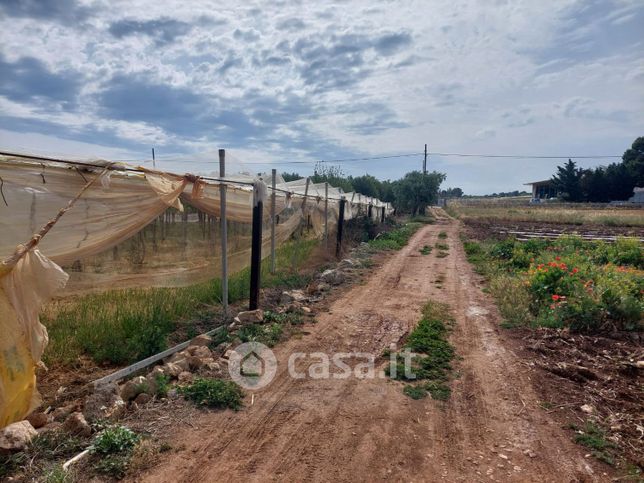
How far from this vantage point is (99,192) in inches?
156

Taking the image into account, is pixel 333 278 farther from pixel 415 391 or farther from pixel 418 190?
pixel 418 190

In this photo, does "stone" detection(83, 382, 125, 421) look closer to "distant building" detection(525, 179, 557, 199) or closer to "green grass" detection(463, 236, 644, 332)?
"green grass" detection(463, 236, 644, 332)

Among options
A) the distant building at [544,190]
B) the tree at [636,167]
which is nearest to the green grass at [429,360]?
the tree at [636,167]

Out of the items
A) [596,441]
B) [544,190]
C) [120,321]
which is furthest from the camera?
[544,190]

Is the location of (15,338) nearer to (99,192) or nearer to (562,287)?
(99,192)

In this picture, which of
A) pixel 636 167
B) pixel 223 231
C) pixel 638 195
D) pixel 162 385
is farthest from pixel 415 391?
pixel 636 167

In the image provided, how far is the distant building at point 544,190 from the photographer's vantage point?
68894 millimetres

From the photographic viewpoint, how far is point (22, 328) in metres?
2.69

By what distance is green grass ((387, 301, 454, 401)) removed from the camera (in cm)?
381

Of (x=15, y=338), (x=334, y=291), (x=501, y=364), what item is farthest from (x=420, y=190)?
(x=15, y=338)

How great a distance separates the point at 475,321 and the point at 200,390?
14.0ft

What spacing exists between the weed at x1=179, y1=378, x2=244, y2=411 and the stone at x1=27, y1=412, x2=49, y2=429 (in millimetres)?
1009

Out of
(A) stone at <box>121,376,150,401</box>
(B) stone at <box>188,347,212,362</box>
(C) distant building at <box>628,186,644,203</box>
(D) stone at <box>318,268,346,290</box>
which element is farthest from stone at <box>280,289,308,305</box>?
(C) distant building at <box>628,186,644,203</box>

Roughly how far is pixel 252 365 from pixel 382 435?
1.72 metres
